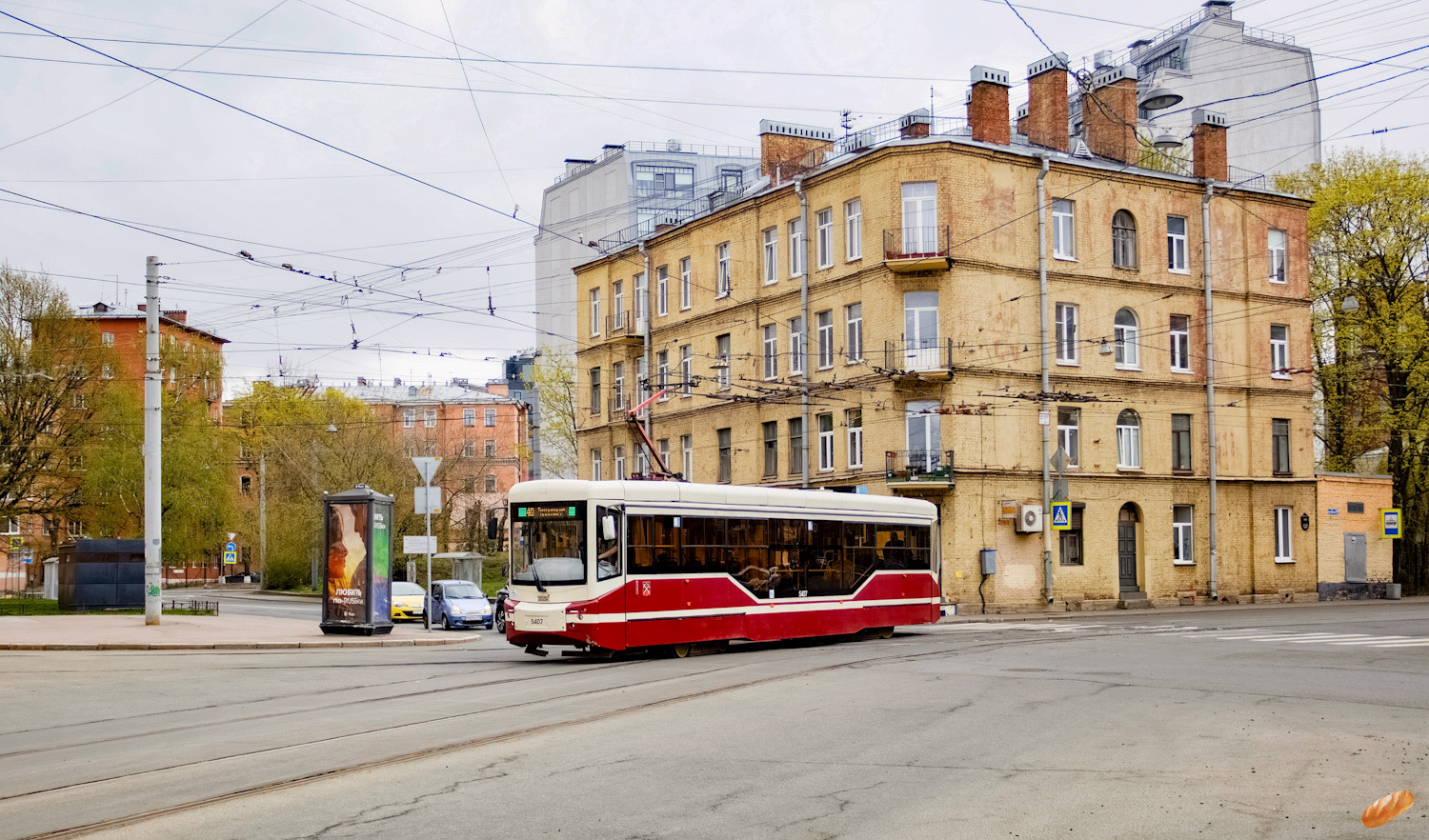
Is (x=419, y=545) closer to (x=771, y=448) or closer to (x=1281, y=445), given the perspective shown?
(x=771, y=448)

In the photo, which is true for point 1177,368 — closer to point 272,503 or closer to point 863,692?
point 863,692

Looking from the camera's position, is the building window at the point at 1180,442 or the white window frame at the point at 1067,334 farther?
the building window at the point at 1180,442

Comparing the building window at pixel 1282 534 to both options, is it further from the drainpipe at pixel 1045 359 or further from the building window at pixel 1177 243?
the drainpipe at pixel 1045 359

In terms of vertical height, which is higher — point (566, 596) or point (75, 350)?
point (75, 350)

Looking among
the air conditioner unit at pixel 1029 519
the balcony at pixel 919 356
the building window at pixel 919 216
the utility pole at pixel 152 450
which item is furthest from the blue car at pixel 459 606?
the building window at pixel 919 216

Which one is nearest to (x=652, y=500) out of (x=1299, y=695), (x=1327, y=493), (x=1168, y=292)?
(x=1299, y=695)

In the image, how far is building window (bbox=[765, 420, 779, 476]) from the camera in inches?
1804

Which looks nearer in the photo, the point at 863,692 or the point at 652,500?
the point at 863,692

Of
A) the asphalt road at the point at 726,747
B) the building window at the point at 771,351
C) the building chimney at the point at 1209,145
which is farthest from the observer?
the building chimney at the point at 1209,145

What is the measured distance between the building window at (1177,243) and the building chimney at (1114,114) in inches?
117

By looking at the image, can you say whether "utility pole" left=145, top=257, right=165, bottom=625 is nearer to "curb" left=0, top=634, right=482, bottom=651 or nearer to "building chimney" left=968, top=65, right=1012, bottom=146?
"curb" left=0, top=634, right=482, bottom=651

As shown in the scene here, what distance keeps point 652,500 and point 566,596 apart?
2.16 meters

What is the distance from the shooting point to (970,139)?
41.4m

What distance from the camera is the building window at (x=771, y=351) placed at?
4569 cm
